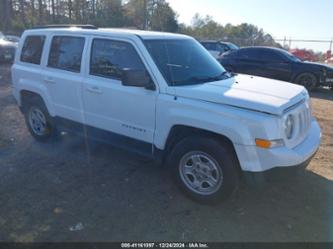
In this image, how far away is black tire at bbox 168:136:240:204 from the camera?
3.55 m

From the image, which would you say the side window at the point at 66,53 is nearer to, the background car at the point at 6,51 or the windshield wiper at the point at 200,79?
the windshield wiper at the point at 200,79

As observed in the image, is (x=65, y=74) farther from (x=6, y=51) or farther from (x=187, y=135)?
(x=6, y=51)

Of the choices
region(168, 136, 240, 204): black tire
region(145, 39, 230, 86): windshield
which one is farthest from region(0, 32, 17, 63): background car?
region(168, 136, 240, 204): black tire

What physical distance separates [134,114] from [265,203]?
6.33 ft

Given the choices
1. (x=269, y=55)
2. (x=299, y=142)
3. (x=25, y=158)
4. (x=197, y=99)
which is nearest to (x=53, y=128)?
(x=25, y=158)

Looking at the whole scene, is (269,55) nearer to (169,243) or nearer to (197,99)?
(197,99)

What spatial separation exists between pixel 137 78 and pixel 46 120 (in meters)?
2.53

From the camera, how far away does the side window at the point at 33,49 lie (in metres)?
5.29

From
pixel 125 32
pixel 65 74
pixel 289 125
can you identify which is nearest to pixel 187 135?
pixel 289 125

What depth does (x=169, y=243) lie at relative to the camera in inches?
127

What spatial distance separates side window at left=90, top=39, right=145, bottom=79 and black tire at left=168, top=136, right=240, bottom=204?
1.12 metres

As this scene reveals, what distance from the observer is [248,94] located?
361 cm

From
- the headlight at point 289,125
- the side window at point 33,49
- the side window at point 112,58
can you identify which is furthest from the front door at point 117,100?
the headlight at point 289,125

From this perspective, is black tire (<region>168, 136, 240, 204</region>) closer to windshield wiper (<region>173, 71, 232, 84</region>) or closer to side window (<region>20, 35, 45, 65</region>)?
windshield wiper (<region>173, 71, 232, 84</region>)
